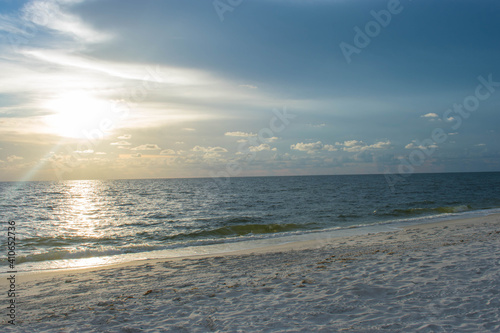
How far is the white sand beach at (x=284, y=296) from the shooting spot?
602cm

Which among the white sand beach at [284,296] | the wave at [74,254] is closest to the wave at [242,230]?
the wave at [74,254]

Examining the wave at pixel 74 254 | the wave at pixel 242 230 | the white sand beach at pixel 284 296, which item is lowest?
the wave at pixel 242 230

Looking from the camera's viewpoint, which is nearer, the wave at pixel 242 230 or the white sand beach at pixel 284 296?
the white sand beach at pixel 284 296

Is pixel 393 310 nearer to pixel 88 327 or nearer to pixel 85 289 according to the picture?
pixel 88 327

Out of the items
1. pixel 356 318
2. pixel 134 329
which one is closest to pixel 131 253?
pixel 134 329

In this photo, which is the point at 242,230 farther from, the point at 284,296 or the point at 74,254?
the point at 284,296

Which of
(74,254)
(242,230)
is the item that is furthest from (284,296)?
(242,230)

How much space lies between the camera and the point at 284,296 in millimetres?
7531

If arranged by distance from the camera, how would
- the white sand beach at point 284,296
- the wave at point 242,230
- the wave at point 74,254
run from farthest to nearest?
the wave at point 242,230
the wave at point 74,254
the white sand beach at point 284,296

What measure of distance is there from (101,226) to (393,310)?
26418mm

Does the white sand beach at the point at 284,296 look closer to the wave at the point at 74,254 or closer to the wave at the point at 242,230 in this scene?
the wave at the point at 74,254

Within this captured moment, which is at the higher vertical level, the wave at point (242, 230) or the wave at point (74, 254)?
the wave at point (74, 254)

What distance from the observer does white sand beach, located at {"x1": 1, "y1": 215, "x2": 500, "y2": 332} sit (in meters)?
6.02

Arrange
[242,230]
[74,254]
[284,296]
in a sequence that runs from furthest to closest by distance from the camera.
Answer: [242,230]
[74,254]
[284,296]
